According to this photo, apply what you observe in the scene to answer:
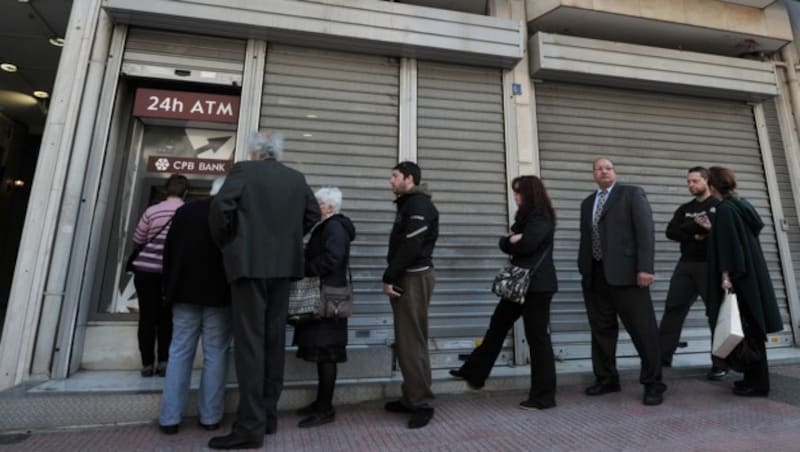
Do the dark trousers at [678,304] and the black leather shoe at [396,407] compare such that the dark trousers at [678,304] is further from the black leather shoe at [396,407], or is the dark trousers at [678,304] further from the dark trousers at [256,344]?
the dark trousers at [256,344]

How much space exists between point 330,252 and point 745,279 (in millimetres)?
3411

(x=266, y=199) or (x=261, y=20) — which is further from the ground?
(x=261, y=20)

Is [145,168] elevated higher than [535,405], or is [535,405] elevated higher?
[145,168]

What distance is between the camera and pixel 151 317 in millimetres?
3516

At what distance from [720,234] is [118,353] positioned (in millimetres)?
5470

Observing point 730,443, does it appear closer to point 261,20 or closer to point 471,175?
point 471,175

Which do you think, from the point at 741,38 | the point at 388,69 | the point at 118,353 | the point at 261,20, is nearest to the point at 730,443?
the point at 388,69

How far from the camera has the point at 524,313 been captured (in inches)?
130

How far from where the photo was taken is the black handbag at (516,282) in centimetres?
317

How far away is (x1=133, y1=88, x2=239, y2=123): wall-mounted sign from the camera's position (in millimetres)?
4168

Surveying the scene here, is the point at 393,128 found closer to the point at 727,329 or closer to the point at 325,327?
the point at 325,327

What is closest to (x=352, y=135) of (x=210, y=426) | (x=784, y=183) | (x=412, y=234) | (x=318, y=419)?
(x=412, y=234)

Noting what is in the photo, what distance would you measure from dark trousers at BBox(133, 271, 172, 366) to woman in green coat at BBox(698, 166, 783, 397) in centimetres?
469

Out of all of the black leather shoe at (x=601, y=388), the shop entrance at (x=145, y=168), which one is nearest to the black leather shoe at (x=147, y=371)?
the shop entrance at (x=145, y=168)
